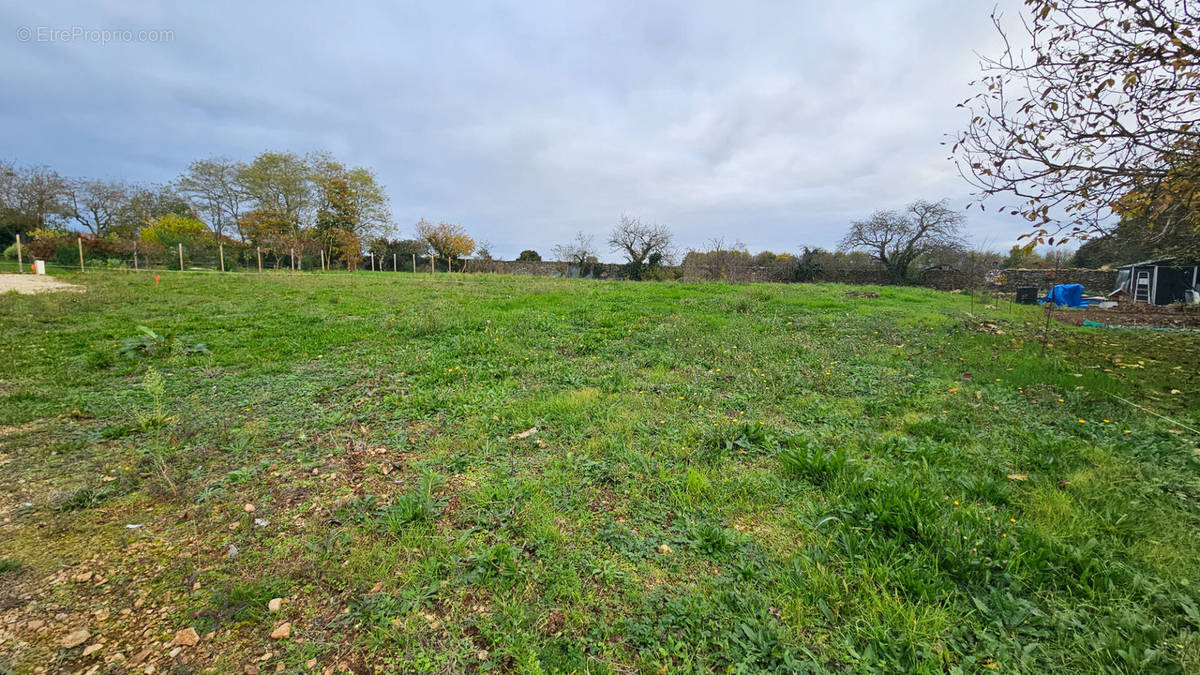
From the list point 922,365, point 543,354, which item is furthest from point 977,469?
point 543,354

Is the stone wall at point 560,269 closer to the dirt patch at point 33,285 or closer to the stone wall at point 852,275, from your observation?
the stone wall at point 852,275

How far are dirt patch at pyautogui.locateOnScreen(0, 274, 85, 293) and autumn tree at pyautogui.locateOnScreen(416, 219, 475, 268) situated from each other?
20.5 m

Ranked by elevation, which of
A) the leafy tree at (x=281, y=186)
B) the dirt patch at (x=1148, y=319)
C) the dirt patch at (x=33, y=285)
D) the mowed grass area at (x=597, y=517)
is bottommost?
the mowed grass area at (x=597, y=517)

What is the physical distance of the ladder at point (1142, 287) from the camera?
17547mm

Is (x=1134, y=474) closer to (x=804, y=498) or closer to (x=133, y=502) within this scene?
(x=804, y=498)

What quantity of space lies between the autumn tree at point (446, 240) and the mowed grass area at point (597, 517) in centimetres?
3046

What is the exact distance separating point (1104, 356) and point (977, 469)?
5.04 metres

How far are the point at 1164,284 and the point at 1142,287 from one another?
151 cm

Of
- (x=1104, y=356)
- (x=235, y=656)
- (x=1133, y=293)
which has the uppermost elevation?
(x=1133, y=293)

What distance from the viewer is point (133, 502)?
7.65ft

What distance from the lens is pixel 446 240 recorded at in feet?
112

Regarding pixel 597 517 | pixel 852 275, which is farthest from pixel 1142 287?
pixel 597 517

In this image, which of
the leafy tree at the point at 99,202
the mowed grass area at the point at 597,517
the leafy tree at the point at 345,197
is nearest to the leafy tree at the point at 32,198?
the leafy tree at the point at 99,202

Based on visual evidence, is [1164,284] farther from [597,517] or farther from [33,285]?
[33,285]
